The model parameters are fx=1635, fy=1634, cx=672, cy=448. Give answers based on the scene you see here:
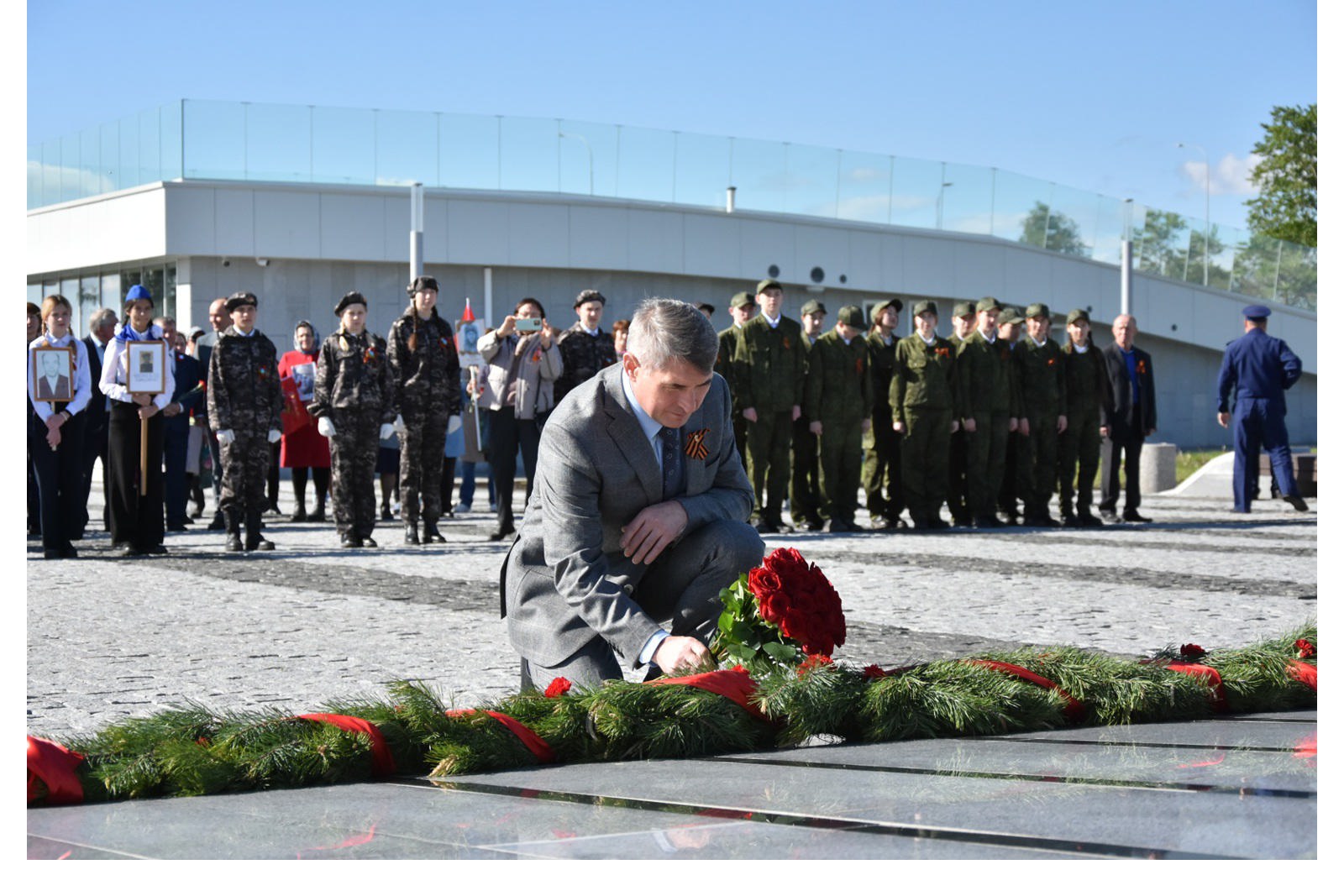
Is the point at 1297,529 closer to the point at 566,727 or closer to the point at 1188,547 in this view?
the point at 1188,547

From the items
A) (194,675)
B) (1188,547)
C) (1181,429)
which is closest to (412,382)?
(1188,547)

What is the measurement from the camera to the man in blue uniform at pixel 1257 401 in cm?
1795

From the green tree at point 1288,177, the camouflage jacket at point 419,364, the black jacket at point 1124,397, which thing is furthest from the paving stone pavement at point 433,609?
the green tree at point 1288,177

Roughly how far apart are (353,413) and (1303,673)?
9371mm

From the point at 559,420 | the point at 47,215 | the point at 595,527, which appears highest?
the point at 47,215

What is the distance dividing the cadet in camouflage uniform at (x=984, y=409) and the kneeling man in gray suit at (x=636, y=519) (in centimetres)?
1113

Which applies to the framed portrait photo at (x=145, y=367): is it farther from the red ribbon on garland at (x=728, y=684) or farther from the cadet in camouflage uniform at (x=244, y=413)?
the red ribbon on garland at (x=728, y=684)

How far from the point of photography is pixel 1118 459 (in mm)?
17281

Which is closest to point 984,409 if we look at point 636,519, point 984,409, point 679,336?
point 984,409

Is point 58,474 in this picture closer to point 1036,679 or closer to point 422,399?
point 422,399

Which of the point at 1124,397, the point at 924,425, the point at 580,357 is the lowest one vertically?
the point at 924,425

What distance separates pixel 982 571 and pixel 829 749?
6766 millimetres
